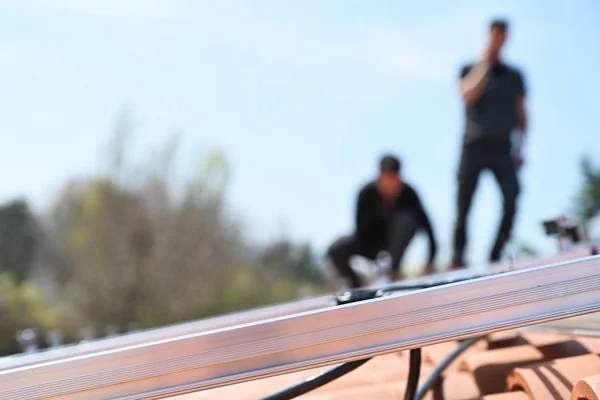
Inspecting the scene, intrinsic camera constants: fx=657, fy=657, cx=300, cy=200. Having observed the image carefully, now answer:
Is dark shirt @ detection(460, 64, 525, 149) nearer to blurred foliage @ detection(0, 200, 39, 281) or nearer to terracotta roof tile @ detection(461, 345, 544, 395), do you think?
terracotta roof tile @ detection(461, 345, 544, 395)

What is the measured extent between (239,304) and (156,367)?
572 inches

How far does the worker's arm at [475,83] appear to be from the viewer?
3.08 metres

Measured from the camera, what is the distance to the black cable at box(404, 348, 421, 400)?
1016 mm

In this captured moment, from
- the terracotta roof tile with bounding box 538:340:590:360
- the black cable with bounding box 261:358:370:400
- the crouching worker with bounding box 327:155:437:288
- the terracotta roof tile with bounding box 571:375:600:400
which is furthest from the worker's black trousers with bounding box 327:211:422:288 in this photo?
the terracotta roof tile with bounding box 571:375:600:400

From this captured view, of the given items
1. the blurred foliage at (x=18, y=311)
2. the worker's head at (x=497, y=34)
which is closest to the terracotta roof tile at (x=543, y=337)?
the worker's head at (x=497, y=34)

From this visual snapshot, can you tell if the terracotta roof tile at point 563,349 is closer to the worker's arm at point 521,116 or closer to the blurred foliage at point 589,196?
the worker's arm at point 521,116

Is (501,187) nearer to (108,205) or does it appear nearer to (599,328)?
(599,328)

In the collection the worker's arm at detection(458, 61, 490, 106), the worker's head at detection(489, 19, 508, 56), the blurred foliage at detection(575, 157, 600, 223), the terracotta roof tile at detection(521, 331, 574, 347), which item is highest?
the worker's head at detection(489, 19, 508, 56)

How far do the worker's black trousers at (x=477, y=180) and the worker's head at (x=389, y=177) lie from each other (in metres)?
0.37

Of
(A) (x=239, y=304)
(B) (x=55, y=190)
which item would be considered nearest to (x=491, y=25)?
(A) (x=239, y=304)

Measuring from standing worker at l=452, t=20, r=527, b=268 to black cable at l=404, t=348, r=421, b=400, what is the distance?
2119 mm

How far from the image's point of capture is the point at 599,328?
116cm

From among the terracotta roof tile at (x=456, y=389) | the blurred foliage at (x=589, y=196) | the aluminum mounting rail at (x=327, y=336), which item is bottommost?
the blurred foliage at (x=589, y=196)

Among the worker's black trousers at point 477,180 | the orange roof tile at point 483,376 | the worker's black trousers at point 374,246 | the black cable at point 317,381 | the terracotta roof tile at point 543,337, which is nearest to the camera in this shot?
the black cable at point 317,381
